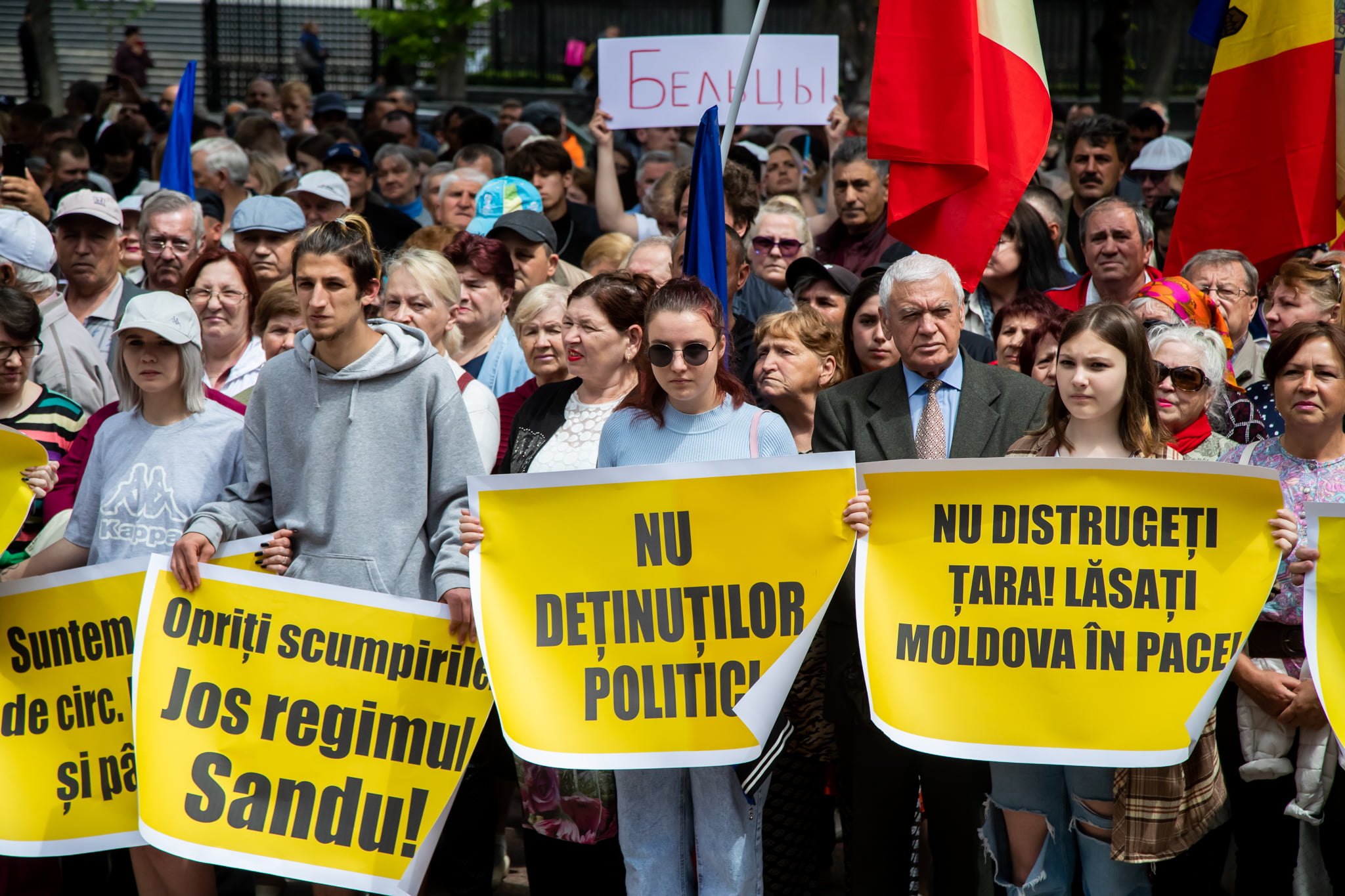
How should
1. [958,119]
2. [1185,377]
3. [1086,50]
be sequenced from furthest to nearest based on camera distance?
1. [1086,50]
2. [958,119]
3. [1185,377]

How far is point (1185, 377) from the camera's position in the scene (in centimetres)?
482

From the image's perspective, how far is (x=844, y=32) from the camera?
1939 cm

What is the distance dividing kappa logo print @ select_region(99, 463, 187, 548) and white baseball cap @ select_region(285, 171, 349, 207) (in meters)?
4.31

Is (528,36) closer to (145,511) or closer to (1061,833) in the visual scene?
(145,511)

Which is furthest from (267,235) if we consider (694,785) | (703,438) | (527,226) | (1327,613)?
(1327,613)

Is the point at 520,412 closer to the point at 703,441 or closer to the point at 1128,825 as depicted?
the point at 703,441

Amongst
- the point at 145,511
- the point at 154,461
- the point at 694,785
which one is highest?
the point at 154,461

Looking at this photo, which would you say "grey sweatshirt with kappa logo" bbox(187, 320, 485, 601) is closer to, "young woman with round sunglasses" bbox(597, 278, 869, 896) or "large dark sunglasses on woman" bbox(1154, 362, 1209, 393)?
"young woman with round sunglasses" bbox(597, 278, 869, 896)

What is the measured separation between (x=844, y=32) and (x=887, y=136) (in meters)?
14.7

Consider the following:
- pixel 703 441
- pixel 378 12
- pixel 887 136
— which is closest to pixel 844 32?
pixel 378 12

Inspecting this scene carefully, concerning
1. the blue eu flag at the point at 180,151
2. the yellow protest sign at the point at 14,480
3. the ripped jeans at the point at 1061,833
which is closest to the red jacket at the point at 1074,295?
the ripped jeans at the point at 1061,833

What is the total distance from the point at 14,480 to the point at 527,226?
9.28ft

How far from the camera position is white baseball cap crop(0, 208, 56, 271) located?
20.5ft

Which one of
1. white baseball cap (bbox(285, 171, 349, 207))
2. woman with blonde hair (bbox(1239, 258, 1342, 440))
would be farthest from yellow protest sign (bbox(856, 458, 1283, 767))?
white baseball cap (bbox(285, 171, 349, 207))
